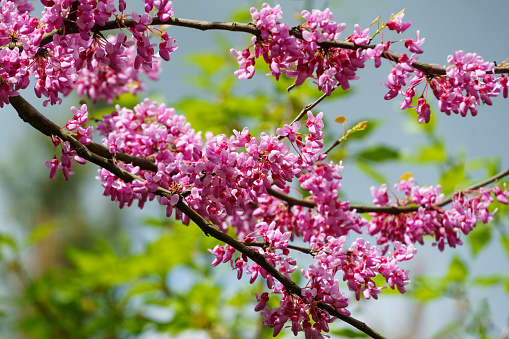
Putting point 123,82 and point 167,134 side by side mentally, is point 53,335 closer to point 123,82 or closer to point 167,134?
point 123,82

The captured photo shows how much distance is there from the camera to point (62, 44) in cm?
94

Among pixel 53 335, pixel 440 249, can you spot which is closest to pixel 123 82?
pixel 440 249

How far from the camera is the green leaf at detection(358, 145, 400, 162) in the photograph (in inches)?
88.2

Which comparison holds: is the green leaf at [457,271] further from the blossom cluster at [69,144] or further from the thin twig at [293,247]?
the blossom cluster at [69,144]

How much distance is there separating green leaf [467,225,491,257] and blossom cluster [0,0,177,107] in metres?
1.87

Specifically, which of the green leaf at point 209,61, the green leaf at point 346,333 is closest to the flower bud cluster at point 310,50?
the green leaf at point 346,333

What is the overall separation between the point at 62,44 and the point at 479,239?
2095 mm

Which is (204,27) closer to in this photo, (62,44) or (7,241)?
(62,44)

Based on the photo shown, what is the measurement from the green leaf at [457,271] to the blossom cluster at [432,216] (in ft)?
3.49

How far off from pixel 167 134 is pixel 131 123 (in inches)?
5.7

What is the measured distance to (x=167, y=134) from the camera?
1263mm

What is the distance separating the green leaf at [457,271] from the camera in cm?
234

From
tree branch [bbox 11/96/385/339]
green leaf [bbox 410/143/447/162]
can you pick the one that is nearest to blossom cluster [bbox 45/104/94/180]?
tree branch [bbox 11/96/385/339]

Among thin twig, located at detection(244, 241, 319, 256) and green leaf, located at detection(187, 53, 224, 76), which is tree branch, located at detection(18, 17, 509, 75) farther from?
green leaf, located at detection(187, 53, 224, 76)
